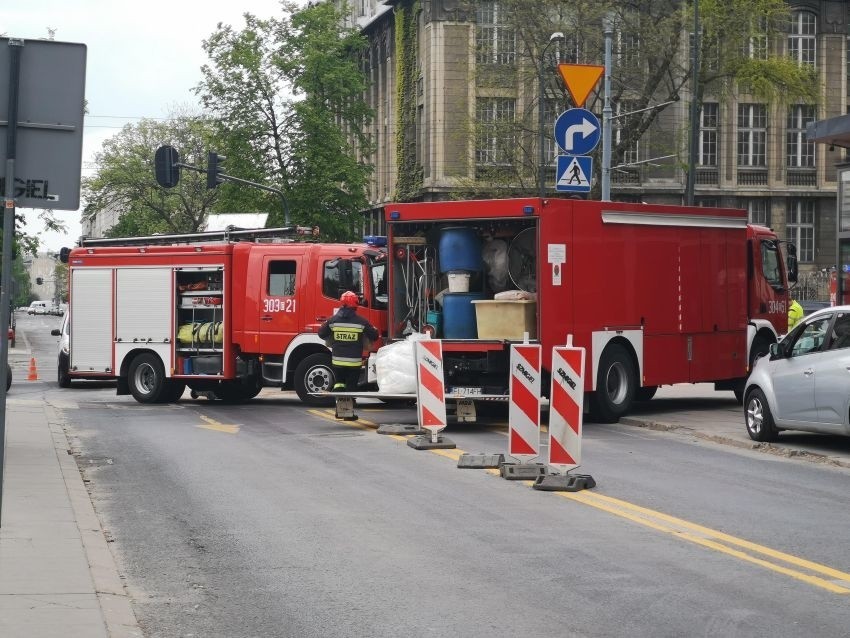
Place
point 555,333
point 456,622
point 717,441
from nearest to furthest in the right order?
point 456,622 < point 717,441 < point 555,333

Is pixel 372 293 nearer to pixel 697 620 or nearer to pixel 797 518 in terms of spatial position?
pixel 797 518

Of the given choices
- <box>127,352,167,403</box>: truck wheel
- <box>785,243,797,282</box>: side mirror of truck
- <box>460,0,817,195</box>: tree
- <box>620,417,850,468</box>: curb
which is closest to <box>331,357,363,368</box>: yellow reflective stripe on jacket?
<box>620,417,850,468</box>: curb

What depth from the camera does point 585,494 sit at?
490 inches

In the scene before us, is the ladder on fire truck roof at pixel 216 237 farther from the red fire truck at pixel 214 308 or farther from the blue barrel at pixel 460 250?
the blue barrel at pixel 460 250

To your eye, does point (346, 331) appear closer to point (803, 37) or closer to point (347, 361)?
point (347, 361)

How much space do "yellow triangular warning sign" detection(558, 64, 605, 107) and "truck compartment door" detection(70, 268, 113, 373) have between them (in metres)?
8.96

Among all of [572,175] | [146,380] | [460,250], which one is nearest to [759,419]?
[460,250]

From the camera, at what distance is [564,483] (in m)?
12.7

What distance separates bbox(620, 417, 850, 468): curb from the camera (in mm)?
15540

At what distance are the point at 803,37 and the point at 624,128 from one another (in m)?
22.0

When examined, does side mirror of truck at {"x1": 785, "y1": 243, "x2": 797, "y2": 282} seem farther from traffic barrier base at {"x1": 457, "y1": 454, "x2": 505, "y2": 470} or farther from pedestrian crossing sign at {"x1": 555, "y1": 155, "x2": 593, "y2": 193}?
traffic barrier base at {"x1": 457, "y1": 454, "x2": 505, "y2": 470}

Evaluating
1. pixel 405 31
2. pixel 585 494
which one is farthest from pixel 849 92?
pixel 585 494

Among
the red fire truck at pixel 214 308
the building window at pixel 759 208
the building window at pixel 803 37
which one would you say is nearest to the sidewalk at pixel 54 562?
the red fire truck at pixel 214 308

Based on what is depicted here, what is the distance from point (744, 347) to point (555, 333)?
5566 millimetres
